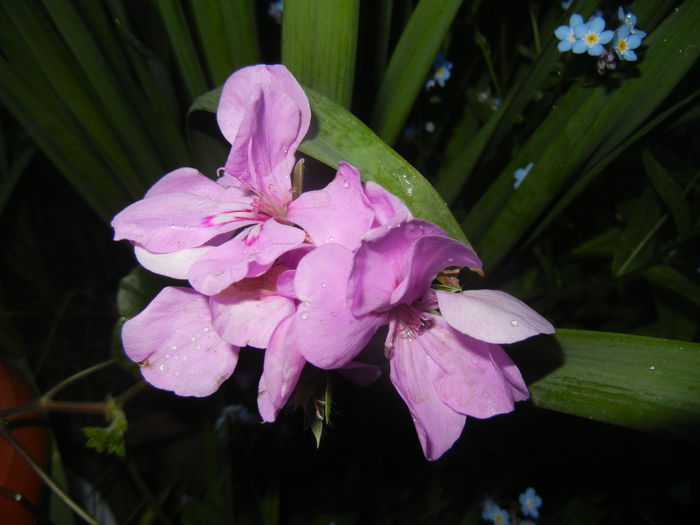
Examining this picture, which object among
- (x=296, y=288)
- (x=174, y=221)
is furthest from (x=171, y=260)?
(x=296, y=288)

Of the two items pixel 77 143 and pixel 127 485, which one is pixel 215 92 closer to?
pixel 77 143

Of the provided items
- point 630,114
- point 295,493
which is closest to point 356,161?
point 630,114

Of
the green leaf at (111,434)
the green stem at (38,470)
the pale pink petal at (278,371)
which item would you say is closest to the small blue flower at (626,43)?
the pale pink petal at (278,371)

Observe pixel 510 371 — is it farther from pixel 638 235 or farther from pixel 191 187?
pixel 638 235

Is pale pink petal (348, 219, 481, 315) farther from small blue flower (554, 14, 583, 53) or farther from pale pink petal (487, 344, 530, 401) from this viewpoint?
small blue flower (554, 14, 583, 53)

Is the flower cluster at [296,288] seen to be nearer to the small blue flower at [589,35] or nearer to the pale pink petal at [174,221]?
the pale pink petal at [174,221]

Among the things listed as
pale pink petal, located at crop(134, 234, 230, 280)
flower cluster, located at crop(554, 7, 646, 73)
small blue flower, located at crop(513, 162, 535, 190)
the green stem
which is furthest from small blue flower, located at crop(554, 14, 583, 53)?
the green stem
